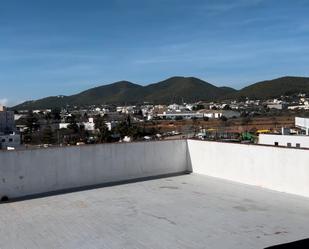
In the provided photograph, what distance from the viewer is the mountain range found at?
11569cm

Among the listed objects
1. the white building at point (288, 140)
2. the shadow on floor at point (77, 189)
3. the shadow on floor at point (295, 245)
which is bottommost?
the white building at point (288, 140)

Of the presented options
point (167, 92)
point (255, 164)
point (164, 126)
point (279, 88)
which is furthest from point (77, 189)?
point (167, 92)

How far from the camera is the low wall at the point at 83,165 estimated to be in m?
10.6

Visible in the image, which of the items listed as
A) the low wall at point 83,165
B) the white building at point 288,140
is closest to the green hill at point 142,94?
the white building at point 288,140

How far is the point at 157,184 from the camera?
12.0 meters

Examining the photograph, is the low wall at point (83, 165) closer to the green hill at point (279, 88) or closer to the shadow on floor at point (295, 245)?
the shadow on floor at point (295, 245)

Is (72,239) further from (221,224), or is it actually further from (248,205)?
(248,205)

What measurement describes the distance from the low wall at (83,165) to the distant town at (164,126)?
12.3 m

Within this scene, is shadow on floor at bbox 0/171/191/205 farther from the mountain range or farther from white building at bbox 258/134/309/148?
the mountain range

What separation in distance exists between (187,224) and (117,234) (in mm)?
1331

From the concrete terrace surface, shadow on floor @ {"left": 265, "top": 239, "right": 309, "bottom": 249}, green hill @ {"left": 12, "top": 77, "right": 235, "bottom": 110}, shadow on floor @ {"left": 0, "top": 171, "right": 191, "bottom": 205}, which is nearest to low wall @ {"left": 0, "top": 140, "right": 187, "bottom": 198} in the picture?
shadow on floor @ {"left": 0, "top": 171, "right": 191, "bottom": 205}

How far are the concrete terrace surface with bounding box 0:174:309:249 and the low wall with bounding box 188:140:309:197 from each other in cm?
32

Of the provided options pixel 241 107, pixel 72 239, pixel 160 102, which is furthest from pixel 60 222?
pixel 160 102

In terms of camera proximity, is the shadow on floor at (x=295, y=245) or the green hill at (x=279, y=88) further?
the green hill at (x=279, y=88)
